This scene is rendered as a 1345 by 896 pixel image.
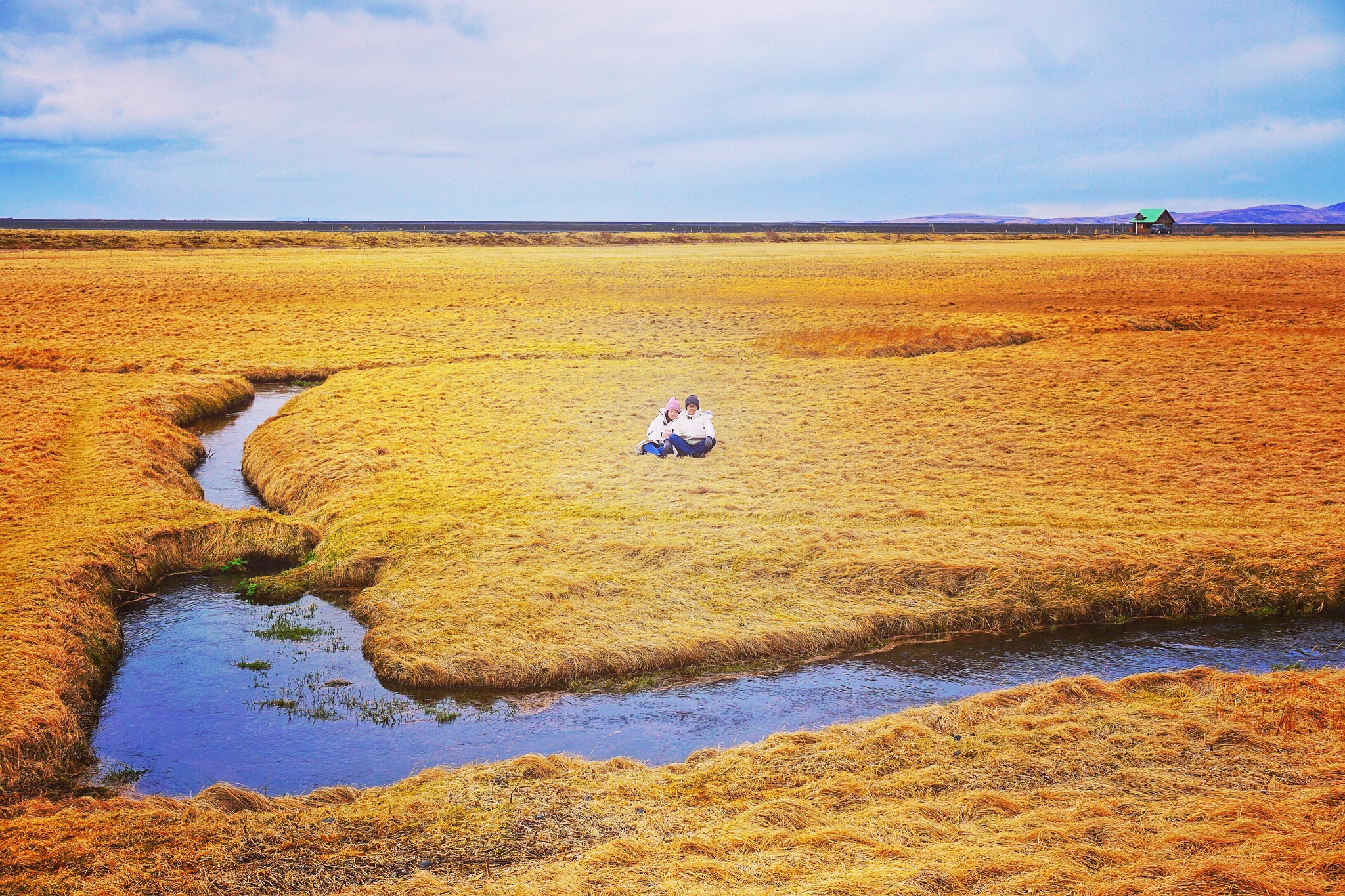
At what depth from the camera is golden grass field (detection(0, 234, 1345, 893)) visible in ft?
21.0

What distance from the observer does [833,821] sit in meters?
6.73

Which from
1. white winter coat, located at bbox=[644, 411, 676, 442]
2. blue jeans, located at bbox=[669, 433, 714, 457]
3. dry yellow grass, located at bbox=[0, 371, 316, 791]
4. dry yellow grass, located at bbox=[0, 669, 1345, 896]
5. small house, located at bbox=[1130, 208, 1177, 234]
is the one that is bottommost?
dry yellow grass, located at bbox=[0, 669, 1345, 896]

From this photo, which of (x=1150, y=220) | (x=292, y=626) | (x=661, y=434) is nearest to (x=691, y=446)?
(x=661, y=434)

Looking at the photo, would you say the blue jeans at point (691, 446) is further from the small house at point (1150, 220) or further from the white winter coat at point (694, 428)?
the small house at point (1150, 220)

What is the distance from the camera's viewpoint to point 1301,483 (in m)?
14.8

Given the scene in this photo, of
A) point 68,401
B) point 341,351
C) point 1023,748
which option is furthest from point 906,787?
point 341,351

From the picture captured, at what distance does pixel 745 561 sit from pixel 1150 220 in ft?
464

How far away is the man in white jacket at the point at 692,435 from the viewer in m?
17.1

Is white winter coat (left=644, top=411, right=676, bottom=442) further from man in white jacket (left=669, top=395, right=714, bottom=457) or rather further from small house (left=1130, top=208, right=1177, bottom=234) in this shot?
small house (left=1130, top=208, right=1177, bottom=234)

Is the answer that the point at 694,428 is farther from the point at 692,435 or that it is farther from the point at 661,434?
the point at 661,434

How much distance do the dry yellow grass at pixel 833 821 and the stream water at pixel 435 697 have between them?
933 mm

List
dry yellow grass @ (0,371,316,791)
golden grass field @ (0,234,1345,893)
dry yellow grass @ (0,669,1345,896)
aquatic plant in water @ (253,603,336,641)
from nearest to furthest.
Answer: dry yellow grass @ (0,669,1345,896) < golden grass field @ (0,234,1345,893) < dry yellow grass @ (0,371,316,791) < aquatic plant in water @ (253,603,336,641)

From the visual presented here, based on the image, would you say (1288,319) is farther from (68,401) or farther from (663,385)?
(68,401)

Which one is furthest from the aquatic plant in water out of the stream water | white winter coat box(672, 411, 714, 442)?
white winter coat box(672, 411, 714, 442)
